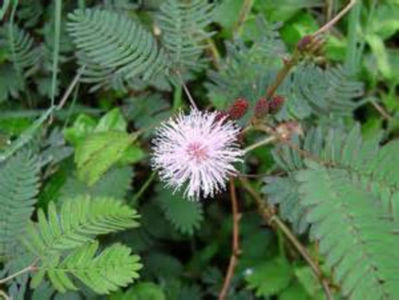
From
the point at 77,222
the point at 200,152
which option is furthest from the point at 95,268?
the point at 200,152

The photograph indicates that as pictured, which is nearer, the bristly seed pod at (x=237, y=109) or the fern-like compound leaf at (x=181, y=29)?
the bristly seed pod at (x=237, y=109)

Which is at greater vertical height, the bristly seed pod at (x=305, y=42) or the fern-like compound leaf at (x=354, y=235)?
the bristly seed pod at (x=305, y=42)

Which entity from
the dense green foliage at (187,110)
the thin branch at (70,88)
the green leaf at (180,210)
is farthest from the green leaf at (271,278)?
the thin branch at (70,88)

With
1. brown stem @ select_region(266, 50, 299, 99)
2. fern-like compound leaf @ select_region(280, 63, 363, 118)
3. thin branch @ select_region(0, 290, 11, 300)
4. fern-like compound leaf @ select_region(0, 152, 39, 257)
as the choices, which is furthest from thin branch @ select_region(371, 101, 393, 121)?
thin branch @ select_region(0, 290, 11, 300)

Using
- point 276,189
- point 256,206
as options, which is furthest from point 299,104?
point 256,206

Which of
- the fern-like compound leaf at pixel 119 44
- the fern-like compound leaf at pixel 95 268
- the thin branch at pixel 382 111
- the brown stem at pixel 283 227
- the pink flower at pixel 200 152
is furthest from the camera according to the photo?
the thin branch at pixel 382 111

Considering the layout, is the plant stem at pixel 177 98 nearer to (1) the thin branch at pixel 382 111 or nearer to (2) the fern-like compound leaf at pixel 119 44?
(2) the fern-like compound leaf at pixel 119 44

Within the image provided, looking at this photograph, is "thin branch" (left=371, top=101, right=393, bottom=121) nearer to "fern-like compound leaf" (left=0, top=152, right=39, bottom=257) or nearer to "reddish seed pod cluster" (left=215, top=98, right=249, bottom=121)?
"reddish seed pod cluster" (left=215, top=98, right=249, bottom=121)
